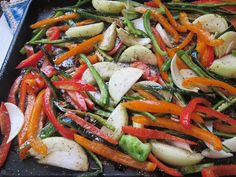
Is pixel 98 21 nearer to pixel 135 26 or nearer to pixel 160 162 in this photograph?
pixel 135 26

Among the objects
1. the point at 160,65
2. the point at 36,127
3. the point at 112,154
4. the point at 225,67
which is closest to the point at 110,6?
the point at 160,65

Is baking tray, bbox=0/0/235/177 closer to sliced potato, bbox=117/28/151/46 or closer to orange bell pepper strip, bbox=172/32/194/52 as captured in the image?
sliced potato, bbox=117/28/151/46

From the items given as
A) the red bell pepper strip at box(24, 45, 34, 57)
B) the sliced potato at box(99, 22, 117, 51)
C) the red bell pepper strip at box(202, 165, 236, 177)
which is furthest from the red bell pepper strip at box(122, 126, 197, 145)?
the red bell pepper strip at box(24, 45, 34, 57)

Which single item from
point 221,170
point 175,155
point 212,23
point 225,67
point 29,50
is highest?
point 29,50

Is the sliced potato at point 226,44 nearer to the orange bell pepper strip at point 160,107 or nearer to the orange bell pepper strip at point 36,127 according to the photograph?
the orange bell pepper strip at point 160,107

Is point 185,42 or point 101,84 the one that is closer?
point 101,84

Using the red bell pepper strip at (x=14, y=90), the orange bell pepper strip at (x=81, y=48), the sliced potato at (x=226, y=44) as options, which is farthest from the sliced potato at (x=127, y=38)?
the red bell pepper strip at (x=14, y=90)

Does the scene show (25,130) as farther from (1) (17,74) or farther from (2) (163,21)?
(2) (163,21)

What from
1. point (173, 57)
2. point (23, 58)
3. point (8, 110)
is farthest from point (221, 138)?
point (23, 58)
